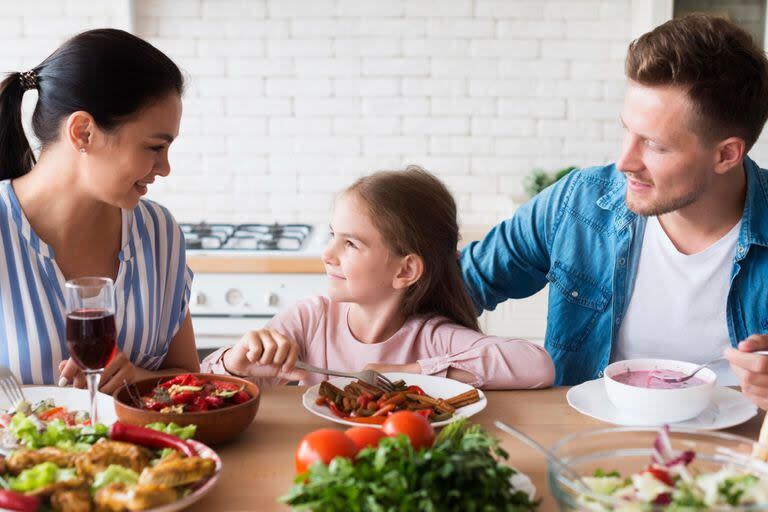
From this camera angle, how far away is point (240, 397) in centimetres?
149

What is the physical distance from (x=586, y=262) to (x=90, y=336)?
1.32m

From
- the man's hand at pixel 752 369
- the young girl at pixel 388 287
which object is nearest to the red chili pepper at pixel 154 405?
the young girl at pixel 388 287

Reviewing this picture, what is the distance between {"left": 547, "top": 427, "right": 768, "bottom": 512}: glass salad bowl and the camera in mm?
983

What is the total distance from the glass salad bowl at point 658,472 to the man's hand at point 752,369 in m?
0.38

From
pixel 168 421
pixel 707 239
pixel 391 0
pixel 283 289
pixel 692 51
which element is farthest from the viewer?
pixel 391 0

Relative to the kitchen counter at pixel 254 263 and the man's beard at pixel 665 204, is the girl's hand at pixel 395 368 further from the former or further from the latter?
the kitchen counter at pixel 254 263

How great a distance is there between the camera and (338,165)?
12.9 feet

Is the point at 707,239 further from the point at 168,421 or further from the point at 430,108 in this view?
the point at 430,108

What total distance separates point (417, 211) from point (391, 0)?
1969 mm

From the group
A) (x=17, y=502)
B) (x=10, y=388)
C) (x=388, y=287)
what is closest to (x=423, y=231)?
(x=388, y=287)

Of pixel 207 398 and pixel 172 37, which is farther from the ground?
pixel 172 37

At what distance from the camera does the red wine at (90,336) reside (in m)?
1.38

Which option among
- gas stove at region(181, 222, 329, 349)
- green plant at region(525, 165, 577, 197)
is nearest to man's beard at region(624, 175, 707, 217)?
gas stove at region(181, 222, 329, 349)

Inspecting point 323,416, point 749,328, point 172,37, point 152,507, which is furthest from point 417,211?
point 172,37
